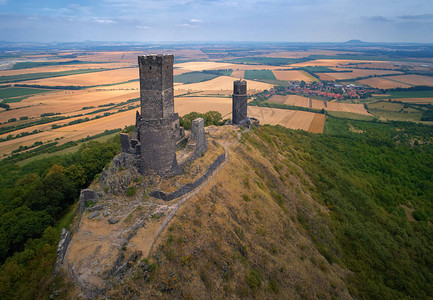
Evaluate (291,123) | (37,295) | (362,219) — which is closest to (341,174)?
(362,219)

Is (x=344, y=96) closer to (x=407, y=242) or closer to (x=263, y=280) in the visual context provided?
(x=407, y=242)

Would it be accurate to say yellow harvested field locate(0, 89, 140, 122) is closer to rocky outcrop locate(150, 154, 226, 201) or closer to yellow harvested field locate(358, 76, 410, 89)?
rocky outcrop locate(150, 154, 226, 201)

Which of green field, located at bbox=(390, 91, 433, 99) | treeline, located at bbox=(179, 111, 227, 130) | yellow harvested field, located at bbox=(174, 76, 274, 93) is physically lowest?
treeline, located at bbox=(179, 111, 227, 130)

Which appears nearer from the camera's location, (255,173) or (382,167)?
(255,173)

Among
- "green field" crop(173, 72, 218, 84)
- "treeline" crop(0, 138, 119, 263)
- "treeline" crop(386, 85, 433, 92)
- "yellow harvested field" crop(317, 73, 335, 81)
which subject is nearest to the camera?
"treeline" crop(0, 138, 119, 263)

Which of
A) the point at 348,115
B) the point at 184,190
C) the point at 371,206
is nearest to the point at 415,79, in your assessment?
the point at 348,115

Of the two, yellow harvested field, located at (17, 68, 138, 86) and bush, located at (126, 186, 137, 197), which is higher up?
yellow harvested field, located at (17, 68, 138, 86)

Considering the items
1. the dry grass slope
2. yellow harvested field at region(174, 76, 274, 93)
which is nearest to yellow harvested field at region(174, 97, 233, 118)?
yellow harvested field at region(174, 76, 274, 93)

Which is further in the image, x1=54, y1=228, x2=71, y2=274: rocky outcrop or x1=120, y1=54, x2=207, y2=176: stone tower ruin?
x1=120, y1=54, x2=207, y2=176: stone tower ruin
